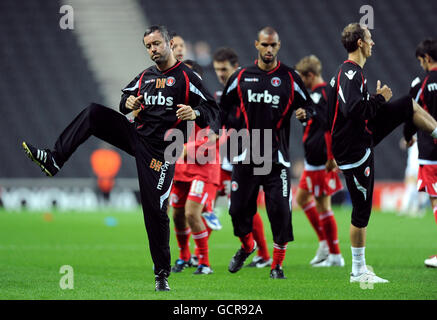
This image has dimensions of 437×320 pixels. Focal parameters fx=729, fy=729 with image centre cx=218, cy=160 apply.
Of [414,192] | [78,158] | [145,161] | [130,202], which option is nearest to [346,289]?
[145,161]

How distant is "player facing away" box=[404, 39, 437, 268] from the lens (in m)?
7.68

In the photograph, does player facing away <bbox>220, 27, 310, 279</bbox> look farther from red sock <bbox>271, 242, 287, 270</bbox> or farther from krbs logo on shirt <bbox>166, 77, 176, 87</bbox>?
krbs logo on shirt <bbox>166, 77, 176, 87</bbox>

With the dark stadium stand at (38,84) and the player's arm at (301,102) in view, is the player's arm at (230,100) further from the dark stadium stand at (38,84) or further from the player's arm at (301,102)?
the dark stadium stand at (38,84)

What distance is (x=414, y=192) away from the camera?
673 inches

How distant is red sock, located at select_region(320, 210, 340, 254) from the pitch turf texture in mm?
269

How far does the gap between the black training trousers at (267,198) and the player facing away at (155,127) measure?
54.1 inches

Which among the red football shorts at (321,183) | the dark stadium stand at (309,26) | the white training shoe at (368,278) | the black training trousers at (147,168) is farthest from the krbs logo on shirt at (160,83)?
the dark stadium stand at (309,26)

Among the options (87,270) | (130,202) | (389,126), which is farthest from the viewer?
(130,202)

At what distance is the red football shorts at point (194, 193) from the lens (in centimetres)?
796

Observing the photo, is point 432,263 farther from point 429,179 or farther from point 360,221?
point 360,221

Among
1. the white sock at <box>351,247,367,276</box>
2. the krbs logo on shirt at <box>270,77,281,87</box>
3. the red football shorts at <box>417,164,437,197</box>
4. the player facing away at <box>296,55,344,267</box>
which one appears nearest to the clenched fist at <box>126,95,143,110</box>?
the krbs logo on shirt at <box>270,77,281,87</box>
